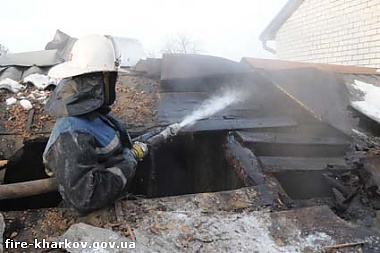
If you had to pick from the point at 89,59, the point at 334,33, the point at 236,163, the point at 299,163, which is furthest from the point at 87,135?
the point at 334,33

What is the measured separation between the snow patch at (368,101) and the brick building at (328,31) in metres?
2.74

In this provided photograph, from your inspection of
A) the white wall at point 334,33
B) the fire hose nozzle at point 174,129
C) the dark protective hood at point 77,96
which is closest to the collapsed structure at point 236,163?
the fire hose nozzle at point 174,129

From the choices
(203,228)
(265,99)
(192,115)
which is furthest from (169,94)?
(203,228)

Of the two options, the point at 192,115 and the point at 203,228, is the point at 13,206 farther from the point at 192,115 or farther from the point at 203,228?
the point at 203,228

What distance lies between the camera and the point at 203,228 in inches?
95.5

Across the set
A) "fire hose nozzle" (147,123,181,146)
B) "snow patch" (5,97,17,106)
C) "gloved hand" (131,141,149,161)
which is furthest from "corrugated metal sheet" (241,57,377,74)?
"snow patch" (5,97,17,106)

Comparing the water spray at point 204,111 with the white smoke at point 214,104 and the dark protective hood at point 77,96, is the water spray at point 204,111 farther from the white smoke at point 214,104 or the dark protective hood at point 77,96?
the dark protective hood at point 77,96

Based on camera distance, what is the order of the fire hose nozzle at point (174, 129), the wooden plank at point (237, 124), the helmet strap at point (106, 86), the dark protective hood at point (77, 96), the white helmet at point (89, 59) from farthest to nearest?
1. the wooden plank at point (237, 124)
2. the fire hose nozzle at point (174, 129)
3. the helmet strap at point (106, 86)
4. the white helmet at point (89, 59)
5. the dark protective hood at point (77, 96)

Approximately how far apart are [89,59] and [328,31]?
9095mm

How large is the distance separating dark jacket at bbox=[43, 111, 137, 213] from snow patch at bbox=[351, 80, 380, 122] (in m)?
3.46

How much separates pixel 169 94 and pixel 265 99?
1.39 m

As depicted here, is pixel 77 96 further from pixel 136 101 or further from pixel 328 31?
pixel 328 31

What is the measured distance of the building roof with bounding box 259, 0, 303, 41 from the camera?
11.4 metres

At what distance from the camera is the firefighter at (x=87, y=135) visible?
2328mm
